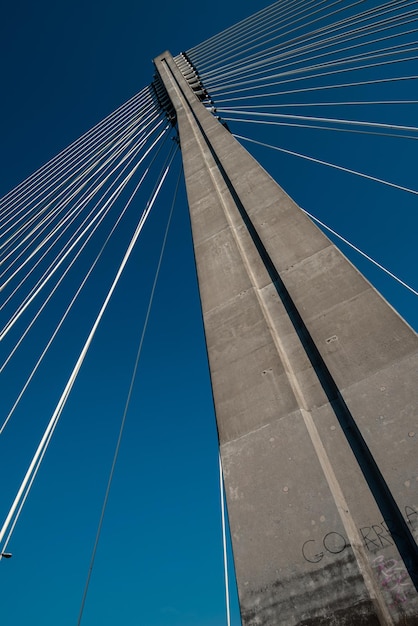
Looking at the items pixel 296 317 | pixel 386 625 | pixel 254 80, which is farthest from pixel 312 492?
pixel 254 80

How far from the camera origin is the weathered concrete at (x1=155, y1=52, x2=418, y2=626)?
2625 mm

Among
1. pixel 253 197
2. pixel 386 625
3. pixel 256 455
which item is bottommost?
pixel 386 625

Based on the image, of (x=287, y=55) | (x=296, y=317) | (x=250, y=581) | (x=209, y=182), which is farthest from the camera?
(x=287, y=55)

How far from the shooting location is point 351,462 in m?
3.19

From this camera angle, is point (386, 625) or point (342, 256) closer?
point (386, 625)

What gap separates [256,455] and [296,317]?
5.59ft

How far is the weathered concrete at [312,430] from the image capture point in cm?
262

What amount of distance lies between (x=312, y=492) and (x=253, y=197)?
Result: 15.5 feet

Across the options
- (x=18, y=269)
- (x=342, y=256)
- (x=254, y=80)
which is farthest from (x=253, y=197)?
(x=254, y=80)

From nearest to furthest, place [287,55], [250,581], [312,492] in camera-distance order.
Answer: [250,581], [312,492], [287,55]

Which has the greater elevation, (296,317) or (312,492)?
(296,317)

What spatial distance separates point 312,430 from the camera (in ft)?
11.3

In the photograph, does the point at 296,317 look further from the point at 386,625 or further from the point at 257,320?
the point at 386,625

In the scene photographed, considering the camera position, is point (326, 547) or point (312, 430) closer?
point (326, 547)
